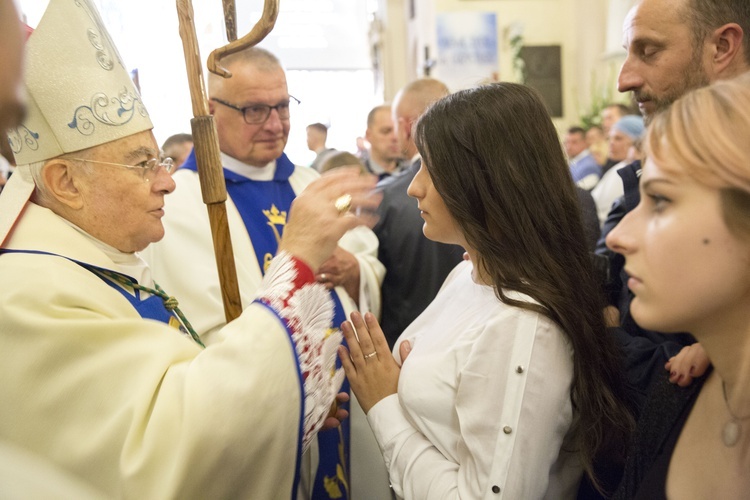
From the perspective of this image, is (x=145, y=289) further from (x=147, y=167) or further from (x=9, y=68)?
(x=9, y=68)

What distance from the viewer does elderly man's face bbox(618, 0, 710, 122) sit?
2102mm

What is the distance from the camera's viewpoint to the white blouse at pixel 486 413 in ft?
5.13

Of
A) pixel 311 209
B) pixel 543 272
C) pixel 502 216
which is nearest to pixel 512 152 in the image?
pixel 502 216

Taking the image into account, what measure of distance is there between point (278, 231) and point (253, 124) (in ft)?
1.57

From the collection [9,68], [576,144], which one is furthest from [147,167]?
[576,144]

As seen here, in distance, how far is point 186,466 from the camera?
1.50 metres

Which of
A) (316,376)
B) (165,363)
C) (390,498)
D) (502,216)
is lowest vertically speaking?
(390,498)

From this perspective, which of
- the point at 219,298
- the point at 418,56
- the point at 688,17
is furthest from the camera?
the point at 418,56

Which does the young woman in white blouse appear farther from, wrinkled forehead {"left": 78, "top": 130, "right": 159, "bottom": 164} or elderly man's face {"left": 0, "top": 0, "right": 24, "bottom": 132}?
elderly man's face {"left": 0, "top": 0, "right": 24, "bottom": 132}

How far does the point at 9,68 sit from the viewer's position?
0.98m

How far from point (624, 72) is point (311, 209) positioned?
112 centimetres

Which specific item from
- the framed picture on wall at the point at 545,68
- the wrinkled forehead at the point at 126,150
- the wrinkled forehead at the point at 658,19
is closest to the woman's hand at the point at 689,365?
the wrinkled forehead at the point at 658,19

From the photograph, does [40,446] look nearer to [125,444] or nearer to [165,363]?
[125,444]

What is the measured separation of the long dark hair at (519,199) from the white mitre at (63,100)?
874 millimetres
